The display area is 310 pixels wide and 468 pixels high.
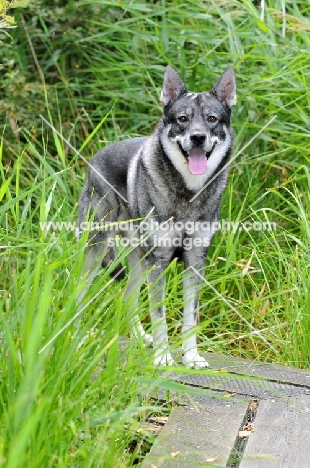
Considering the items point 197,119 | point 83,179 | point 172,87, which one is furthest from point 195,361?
point 83,179

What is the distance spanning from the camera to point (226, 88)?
13.5ft

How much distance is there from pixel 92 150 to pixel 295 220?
5.00 ft

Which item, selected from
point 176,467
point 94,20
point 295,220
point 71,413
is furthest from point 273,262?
point 94,20

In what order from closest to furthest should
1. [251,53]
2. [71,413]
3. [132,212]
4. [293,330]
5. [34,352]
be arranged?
1. [34,352]
2. [71,413]
3. [293,330]
4. [132,212]
5. [251,53]

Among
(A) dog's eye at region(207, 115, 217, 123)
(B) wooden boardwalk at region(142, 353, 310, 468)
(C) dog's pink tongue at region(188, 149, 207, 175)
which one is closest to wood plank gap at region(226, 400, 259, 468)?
(B) wooden boardwalk at region(142, 353, 310, 468)

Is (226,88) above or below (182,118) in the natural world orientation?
above

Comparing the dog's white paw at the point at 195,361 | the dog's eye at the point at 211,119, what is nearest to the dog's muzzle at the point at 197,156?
the dog's eye at the point at 211,119

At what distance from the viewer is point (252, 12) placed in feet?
16.2

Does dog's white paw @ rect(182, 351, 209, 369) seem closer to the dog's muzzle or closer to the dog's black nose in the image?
the dog's muzzle

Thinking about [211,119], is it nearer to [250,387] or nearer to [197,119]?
[197,119]

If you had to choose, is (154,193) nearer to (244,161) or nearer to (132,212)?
(132,212)

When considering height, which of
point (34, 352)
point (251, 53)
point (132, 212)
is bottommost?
point (132, 212)

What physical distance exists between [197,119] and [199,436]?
5.66ft

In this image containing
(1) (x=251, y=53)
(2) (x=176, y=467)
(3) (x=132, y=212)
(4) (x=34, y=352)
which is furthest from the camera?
(1) (x=251, y=53)
